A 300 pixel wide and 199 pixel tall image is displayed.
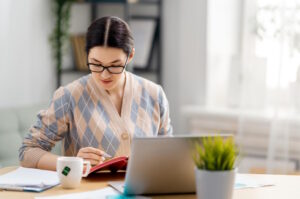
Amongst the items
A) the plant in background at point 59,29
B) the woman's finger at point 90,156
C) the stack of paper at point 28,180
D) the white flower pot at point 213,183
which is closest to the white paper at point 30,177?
the stack of paper at point 28,180

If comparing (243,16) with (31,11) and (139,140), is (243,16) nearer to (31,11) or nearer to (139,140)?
(31,11)

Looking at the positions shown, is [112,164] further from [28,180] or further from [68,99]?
[68,99]

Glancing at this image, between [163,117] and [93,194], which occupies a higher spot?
[163,117]

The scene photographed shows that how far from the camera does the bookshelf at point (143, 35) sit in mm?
4020

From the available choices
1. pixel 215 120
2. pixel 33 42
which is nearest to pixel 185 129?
pixel 215 120

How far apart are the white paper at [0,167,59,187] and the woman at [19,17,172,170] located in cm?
9

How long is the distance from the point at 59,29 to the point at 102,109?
4.89 feet

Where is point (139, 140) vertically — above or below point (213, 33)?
below

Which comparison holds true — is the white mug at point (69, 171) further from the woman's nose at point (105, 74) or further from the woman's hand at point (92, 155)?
the woman's nose at point (105, 74)

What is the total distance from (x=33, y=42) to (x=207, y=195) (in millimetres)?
2250

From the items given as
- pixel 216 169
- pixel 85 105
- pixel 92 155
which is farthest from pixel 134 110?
pixel 216 169

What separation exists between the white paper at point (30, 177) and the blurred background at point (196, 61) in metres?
0.99

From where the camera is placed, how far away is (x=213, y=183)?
170 cm

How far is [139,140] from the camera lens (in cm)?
180
